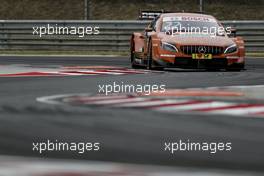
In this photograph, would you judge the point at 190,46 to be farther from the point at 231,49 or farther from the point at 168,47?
the point at 231,49

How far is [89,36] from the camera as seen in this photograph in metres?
24.3

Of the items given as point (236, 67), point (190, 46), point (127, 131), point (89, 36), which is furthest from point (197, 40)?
point (89, 36)

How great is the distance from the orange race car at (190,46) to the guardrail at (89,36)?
772cm

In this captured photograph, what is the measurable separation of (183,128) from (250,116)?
1070 mm

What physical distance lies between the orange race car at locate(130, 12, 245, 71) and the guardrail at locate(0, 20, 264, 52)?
772cm

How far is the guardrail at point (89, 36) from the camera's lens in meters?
23.6

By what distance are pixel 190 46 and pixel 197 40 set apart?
19 centimetres

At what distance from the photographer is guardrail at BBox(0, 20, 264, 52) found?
23609 mm

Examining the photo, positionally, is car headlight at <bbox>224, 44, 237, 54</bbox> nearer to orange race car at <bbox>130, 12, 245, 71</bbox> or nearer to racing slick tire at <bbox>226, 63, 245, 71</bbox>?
orange race car at <bbox>130, 12, 245, 71</bbox>

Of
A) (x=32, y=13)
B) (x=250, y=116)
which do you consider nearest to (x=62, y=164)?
(x=250, y=116)

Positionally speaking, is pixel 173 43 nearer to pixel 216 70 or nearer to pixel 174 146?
pixel 216 70

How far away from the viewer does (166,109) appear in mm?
8109

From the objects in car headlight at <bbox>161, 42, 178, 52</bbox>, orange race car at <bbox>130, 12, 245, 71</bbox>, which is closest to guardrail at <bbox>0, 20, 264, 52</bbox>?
orange race car at <bbox>130, 12, 245, 71</bbox>

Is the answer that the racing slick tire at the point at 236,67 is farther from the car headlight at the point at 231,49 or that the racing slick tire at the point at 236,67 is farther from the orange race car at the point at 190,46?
the car headlight at the point at 231,49
